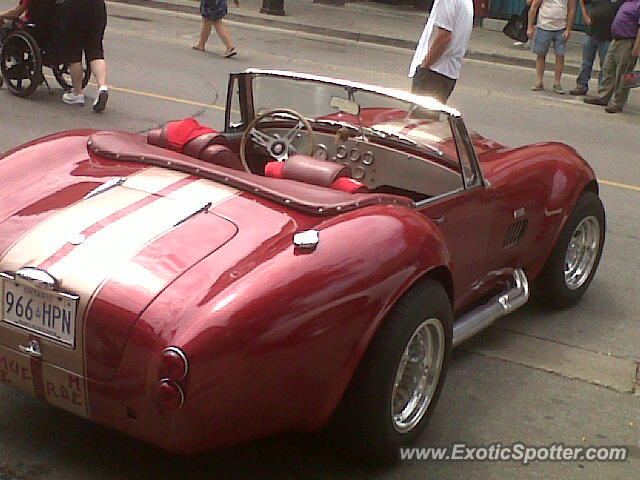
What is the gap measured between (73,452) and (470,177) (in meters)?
2.13

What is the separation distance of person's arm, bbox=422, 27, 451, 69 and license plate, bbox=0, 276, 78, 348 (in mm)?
4740

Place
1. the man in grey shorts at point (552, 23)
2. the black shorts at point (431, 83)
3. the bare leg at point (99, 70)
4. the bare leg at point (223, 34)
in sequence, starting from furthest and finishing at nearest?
the bare leg at point (223, 34)
the man in grey shorts at point (552, 23)
the bare leg at point (99, 70)
the black shorts at point (431, 83)

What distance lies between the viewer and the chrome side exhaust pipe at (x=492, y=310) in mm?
4461

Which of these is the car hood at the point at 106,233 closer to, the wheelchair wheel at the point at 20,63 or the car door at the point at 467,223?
the car door at the point at 467,223

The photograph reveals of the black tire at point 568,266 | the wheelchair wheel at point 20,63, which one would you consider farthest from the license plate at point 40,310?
the wheelchair wheel at point 20,63

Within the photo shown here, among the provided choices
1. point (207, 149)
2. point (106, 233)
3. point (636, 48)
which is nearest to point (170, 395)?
point (106, 233)

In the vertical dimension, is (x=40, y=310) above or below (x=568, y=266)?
above

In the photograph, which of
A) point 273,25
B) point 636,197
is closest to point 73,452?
point 636,197

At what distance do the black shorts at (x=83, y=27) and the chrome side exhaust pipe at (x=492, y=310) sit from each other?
20.2 feet

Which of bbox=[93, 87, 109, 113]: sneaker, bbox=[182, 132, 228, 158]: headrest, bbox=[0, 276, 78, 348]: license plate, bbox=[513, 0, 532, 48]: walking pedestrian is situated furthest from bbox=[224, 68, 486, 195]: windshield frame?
bbox=[513, 0, 532, 48]: walking pedestrian

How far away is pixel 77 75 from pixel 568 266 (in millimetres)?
6167

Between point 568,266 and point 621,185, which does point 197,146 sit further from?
point 621,185

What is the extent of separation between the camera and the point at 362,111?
4.70m

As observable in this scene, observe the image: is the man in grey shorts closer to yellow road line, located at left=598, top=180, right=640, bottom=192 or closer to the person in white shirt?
yellow road line, located at left=598, top=180, right=640, bottom=192
